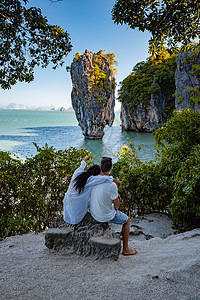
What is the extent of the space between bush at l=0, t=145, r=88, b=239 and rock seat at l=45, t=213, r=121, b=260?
1623mm

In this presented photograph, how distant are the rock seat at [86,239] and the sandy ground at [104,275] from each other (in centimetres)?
11

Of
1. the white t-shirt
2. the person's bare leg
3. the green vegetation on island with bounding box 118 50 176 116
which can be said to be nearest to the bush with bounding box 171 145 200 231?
the person's bare leg

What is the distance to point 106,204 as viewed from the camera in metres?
3.17

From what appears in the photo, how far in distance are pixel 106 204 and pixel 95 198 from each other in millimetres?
205

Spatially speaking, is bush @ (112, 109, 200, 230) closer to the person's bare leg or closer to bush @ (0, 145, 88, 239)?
bush @ (0, 145, 88, 239)

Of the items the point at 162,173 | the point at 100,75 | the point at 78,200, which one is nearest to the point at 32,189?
the point at 78,200

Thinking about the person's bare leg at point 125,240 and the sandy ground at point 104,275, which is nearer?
the sandy ground at point 104,275

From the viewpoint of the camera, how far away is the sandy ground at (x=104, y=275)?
6.93 feet

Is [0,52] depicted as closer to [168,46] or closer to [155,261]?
[168,46]

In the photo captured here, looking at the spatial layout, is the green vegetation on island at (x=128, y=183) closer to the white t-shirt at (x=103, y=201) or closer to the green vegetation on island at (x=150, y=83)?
the white t-shirt at (x=103, y=201)

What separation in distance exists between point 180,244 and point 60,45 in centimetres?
569

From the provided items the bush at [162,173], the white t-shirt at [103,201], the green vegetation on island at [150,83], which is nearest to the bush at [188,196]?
the bush at [162,173]

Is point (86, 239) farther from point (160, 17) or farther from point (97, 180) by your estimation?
point (160, 17)

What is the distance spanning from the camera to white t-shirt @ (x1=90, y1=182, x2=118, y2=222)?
314 centimetres
